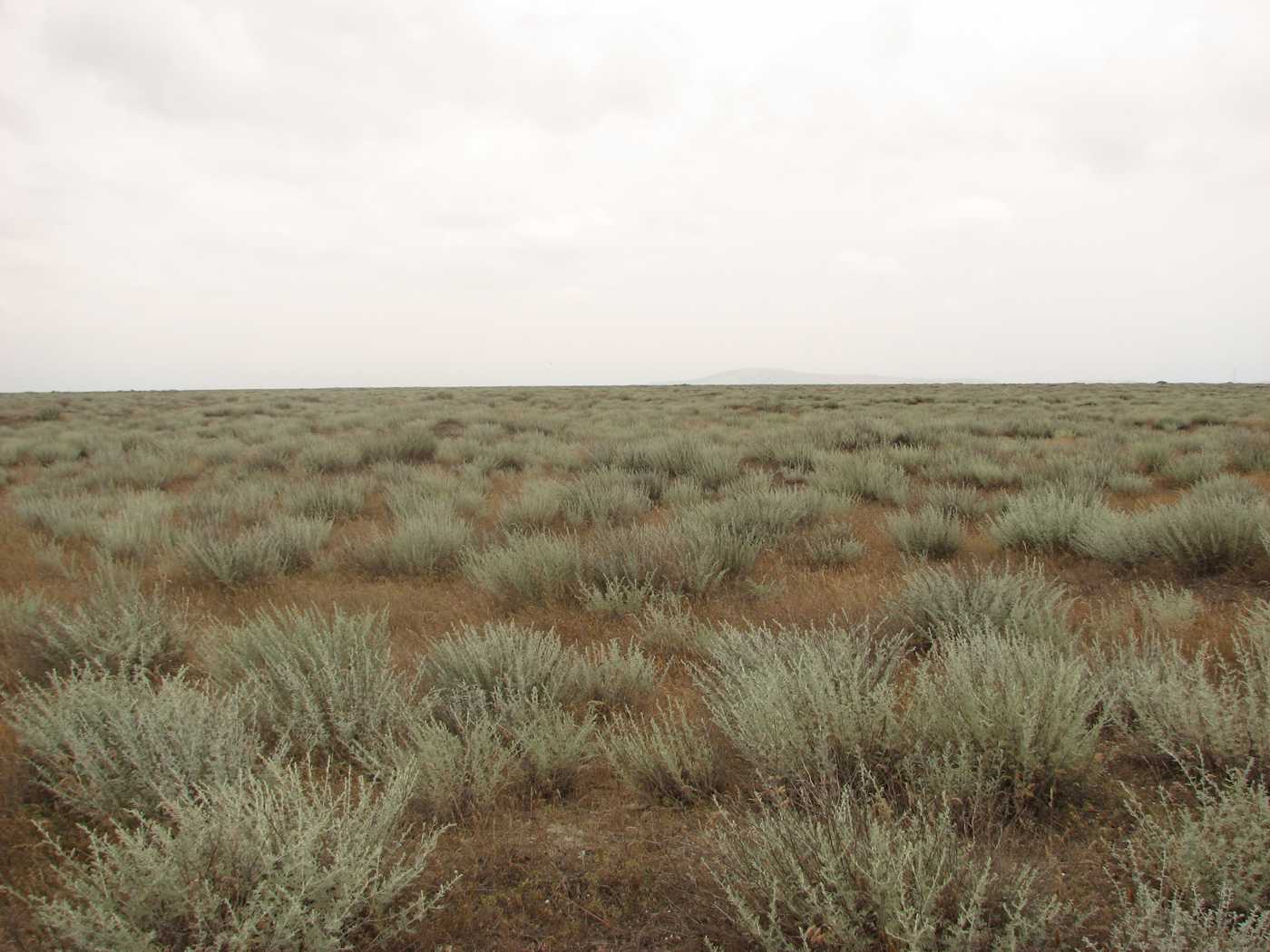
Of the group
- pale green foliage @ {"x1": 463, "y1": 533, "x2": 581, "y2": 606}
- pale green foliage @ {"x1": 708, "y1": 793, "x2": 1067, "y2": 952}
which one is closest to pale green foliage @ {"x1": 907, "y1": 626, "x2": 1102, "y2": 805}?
pale green foliage @ {"x1": 708, "y1": 793, "x2": 1067, "y2": 952}

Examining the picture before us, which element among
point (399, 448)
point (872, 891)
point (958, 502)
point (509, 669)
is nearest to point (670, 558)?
point (509, 669)

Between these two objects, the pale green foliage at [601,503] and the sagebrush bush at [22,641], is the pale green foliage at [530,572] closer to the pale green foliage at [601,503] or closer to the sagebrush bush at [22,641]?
the pale green foliage at [601,503]

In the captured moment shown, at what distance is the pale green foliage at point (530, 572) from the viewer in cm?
413

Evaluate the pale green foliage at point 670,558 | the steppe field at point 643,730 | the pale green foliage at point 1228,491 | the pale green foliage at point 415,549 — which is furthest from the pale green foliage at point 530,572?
the pale green foliage at point 1228,491

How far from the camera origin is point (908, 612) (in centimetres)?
347

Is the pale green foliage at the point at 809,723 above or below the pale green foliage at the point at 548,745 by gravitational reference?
above

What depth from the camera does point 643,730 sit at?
2.53 metres

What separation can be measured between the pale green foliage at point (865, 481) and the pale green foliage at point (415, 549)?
4067 millimetres

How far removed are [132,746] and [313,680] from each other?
725 mm

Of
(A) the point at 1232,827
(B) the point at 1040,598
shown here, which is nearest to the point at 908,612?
(B) the point at 1040,598

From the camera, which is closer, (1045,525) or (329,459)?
(1045,525)

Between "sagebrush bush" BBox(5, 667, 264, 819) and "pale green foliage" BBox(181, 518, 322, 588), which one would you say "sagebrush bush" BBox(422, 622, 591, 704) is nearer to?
"sagebrush bush" BBox(5, 667, 264, 819)

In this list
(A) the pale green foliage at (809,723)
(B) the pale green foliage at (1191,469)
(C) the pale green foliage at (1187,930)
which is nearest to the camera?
(C) the pale green foliage at (1187,930)

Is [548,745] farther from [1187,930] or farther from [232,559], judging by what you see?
[232,559]
